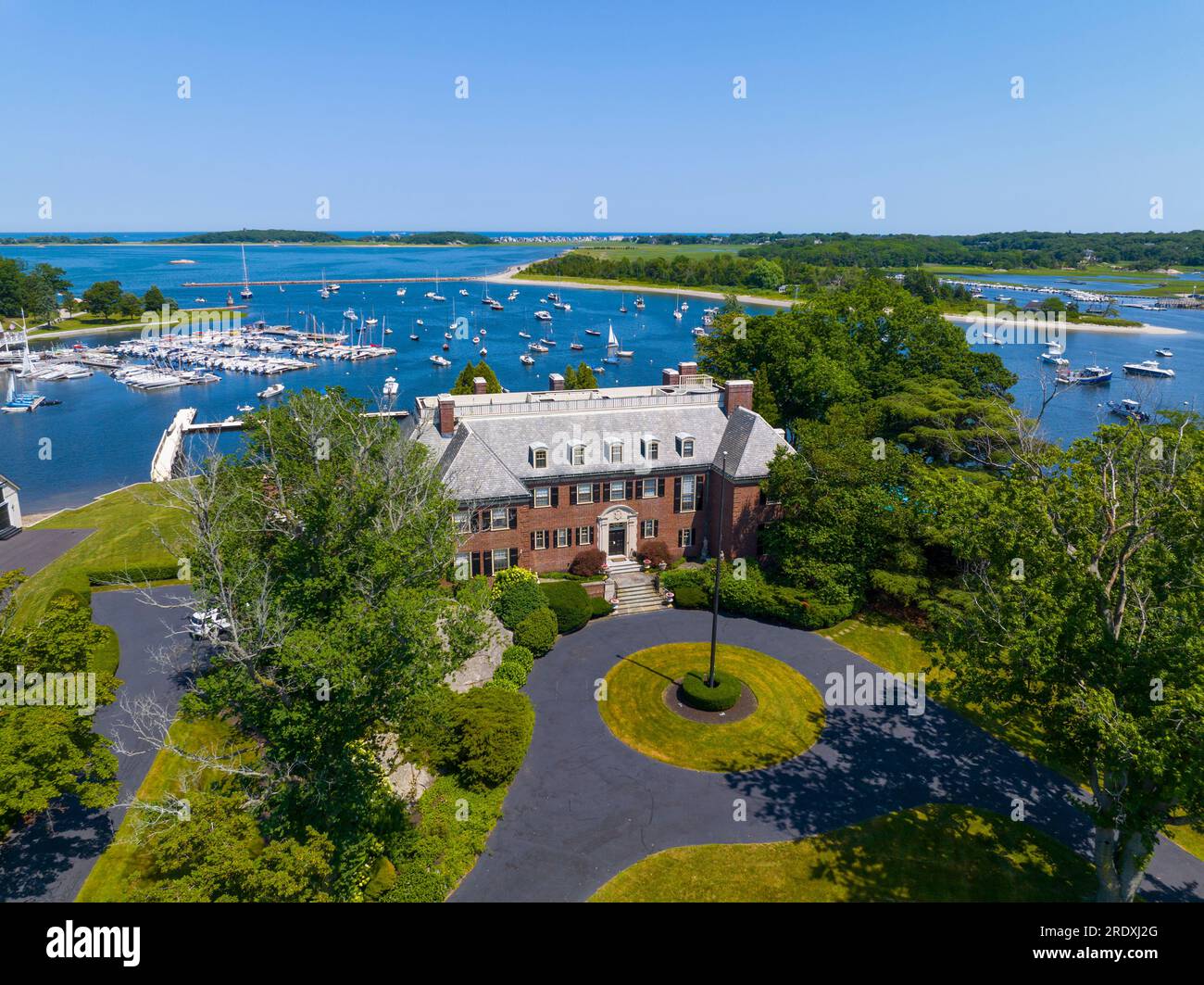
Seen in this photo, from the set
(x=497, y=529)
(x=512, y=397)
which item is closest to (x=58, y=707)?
(x=497, y=529)

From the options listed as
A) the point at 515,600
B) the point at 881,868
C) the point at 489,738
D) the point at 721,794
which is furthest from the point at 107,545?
the point at 881,868

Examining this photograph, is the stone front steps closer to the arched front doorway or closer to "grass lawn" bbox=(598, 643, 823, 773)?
the arched front doorway

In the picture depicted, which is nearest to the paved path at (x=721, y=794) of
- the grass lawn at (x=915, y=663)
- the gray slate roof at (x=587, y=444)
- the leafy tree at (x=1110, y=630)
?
the grass lawn at (x=915, y=663)

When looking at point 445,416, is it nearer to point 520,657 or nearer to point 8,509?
point 520,657

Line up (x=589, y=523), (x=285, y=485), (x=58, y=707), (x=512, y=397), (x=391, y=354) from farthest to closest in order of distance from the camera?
(x=391, y=354), (x=512, y=397), (x=589, y=523), (x=285, y=485), (x=58, y=707)

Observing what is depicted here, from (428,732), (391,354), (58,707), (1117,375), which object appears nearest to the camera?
(58,707)

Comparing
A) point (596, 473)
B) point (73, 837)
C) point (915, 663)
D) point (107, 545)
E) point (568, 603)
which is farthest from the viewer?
point (107, 545)

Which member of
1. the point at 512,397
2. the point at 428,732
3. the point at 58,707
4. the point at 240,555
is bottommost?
the point at 428,732

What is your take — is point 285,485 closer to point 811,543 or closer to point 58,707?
point 58,707
